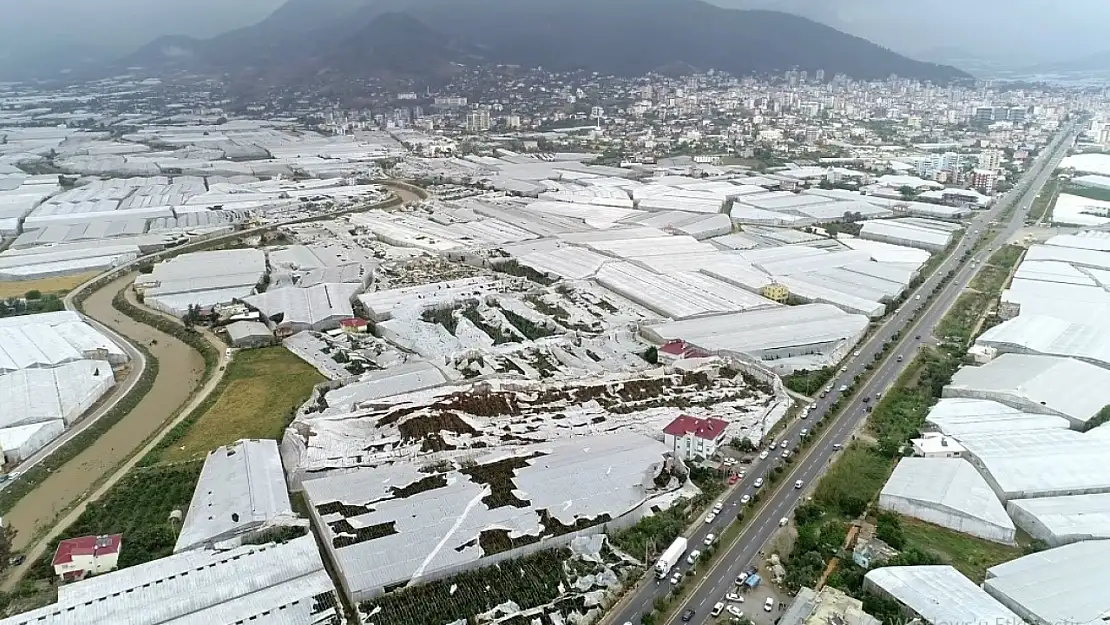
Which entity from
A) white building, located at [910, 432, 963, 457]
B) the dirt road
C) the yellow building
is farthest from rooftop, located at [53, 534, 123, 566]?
the yellow building

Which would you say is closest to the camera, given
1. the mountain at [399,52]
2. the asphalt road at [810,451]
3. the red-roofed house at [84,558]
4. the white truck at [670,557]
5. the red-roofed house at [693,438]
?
the asphalt road at [810,451]

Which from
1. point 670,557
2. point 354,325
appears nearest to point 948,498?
point 670,557

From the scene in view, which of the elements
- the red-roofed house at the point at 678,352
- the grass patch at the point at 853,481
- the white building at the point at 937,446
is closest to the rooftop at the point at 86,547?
the grass patch at the point at 853,481

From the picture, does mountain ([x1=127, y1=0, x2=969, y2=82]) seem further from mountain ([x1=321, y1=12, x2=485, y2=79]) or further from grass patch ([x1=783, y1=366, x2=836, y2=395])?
grass patch ([x1=783, y1=366, x2=836, y2=395])

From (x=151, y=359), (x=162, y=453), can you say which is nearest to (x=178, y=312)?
(x=151, y=359)

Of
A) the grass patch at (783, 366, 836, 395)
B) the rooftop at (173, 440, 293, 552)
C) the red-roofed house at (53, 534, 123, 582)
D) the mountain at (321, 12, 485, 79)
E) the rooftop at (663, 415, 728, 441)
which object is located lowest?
the red-roofed house at (53, 534, 123, 582)

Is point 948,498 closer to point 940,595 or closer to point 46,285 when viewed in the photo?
point 940,595

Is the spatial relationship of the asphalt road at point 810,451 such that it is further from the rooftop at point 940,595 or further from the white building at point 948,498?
the rooftop at point 940,595
